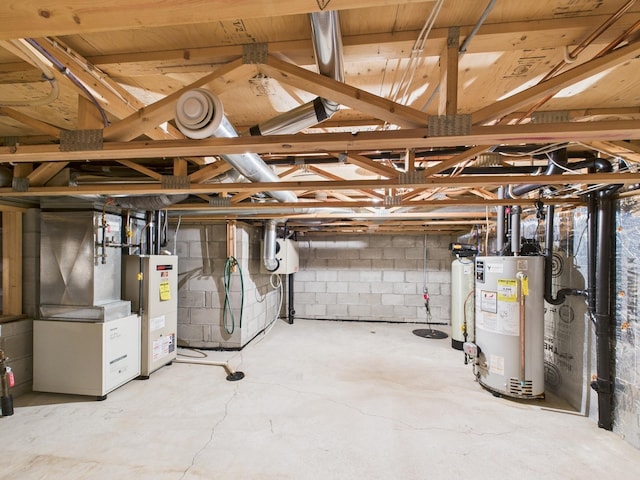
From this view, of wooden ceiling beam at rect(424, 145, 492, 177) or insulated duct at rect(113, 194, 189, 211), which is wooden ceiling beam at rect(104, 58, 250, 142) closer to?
wooden ceiling beam at rect(424, 145, 492, 177)

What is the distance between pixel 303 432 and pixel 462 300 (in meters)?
2.83

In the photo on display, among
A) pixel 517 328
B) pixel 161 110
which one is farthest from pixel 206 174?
pixel 517 328

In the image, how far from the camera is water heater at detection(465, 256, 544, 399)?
248 centimetres

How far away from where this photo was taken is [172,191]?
1.96 m

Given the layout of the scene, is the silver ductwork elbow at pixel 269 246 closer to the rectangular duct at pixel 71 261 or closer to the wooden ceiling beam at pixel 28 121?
the rectangular duct at pixel 71 261

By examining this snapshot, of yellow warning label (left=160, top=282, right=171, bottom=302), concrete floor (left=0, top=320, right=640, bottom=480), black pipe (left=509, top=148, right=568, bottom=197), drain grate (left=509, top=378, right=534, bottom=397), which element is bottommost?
concrete floor (left=0, top=320, right=640, bottom=480)

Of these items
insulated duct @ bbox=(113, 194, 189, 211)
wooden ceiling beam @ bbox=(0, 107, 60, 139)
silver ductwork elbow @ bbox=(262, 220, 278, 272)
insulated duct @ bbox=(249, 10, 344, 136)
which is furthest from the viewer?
silver ductwork elbow @ bbox=(262, 220, 278, 272)

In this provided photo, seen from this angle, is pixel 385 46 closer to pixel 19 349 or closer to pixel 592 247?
pixel 592 247

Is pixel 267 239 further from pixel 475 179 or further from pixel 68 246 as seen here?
pixel 475 179

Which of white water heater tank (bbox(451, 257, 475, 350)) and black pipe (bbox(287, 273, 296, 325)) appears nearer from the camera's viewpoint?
white water heater tank (bbox(451, 257, 475, 350))

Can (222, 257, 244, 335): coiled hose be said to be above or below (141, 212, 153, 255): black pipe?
below

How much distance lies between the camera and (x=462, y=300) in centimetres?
388

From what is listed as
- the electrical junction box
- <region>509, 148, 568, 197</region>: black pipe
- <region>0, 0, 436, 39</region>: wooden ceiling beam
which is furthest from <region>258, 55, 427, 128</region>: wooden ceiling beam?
the electrical junction box

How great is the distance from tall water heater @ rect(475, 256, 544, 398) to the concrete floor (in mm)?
178
